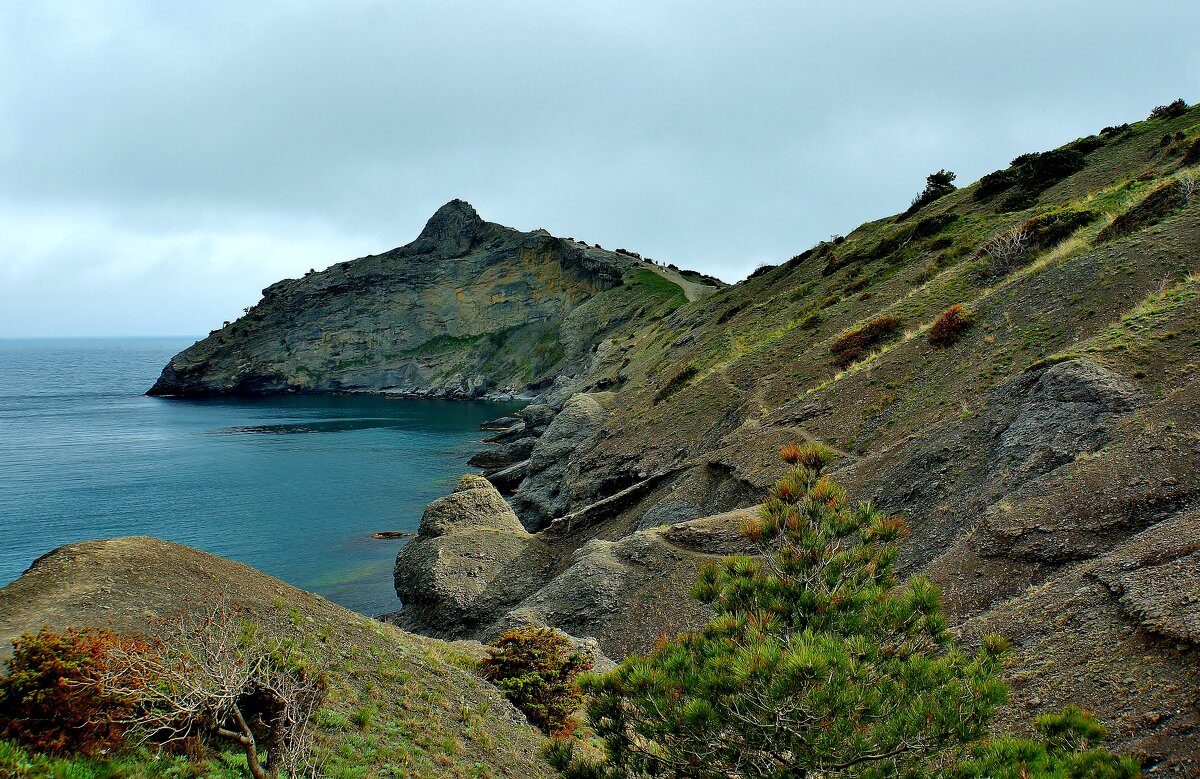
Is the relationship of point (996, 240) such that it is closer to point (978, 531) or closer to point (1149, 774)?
point (978, 531)

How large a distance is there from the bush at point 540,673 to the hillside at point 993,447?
4056 mm

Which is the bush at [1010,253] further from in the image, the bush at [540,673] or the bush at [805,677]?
the bush at [805,677]

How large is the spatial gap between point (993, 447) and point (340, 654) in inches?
689

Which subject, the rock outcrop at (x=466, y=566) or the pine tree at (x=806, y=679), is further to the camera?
the rock outcrop at (x=466, y=566)

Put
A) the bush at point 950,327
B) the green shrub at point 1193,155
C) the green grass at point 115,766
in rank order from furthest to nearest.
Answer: the green shrub at point 1193,155, the bush at point 950,327, the green grass at point 115,766

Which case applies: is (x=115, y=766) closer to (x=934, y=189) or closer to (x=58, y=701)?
(x=58, y=701)

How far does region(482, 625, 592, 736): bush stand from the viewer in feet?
50.9

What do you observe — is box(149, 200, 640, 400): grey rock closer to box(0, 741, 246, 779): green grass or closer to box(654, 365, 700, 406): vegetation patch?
box(654, 365, 700, 406): vegetation patch

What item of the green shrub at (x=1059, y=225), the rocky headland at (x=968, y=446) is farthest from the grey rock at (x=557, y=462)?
the green shrub at (x=1059, y=225)

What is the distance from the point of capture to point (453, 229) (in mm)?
170500

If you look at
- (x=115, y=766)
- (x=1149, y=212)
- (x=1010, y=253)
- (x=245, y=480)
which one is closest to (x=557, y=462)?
(x=1010, y=253)

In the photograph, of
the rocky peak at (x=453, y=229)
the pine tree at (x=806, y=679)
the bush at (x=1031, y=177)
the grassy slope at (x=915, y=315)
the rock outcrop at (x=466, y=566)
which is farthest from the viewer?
the rocky peak at (x=453, y=229)

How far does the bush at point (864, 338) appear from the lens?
108 feet

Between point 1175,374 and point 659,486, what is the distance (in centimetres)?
1911
